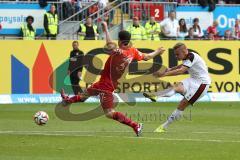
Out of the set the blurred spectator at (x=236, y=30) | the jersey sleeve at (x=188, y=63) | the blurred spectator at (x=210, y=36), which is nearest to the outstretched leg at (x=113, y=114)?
the jersey sleeve at (x=188, y=63)

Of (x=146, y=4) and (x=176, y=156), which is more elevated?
(x=146, y=4)

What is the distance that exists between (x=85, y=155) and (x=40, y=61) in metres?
16.7

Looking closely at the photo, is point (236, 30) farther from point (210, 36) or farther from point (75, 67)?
point (75, 67)

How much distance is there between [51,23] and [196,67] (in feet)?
45.5

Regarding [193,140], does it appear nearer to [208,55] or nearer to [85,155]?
[85,155]

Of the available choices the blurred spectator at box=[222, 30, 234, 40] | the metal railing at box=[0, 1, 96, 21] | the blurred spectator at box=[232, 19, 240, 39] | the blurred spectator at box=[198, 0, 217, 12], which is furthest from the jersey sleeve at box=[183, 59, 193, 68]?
the blurred spectator at box=[198, 0, 217, 12]

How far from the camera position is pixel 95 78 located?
30766mm

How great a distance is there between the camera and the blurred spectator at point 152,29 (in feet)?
107

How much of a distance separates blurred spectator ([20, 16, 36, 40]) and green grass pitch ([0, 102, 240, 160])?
6.65m

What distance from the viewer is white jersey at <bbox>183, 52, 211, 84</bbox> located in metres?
18.4

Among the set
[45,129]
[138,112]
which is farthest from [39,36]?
[45,129]

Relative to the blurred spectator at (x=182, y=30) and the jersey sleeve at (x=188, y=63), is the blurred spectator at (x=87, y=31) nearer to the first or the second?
the blurred spectator at (x=182, y=30)

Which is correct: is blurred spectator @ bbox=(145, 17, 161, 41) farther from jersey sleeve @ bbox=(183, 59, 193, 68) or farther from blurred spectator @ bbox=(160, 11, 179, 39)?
jersey sleeve @ bbox=(183, 59, 193, 68)

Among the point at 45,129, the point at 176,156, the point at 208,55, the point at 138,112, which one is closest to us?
the point at 176,156
